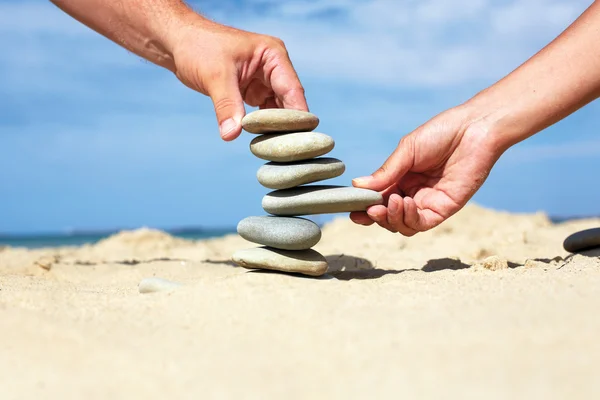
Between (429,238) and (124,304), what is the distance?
12.1 ft

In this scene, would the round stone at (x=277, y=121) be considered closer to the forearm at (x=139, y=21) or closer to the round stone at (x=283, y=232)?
the round stone at (x=283, y=232)

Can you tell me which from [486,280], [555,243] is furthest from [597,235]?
[486,280]

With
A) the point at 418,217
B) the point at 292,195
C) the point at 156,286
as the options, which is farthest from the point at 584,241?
the point at 156,286

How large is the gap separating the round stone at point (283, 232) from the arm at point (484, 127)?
1.18 ft

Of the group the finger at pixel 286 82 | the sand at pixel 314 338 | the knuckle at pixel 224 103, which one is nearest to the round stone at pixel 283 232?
the sand at pixel 314 338

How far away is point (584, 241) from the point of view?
390 cm

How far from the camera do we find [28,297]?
2.59 m

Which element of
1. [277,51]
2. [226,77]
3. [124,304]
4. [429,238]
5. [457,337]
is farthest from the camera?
[429,238]

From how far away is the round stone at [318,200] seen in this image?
3.08 m

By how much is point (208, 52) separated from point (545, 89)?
6.50 feet

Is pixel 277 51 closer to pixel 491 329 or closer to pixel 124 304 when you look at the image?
pixel 124 304

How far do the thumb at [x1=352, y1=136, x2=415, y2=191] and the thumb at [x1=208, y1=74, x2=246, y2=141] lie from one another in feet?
2.48

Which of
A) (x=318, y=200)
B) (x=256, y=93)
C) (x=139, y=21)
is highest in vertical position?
(x=139, y=21)

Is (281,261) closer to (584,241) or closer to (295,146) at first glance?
(295,146)
